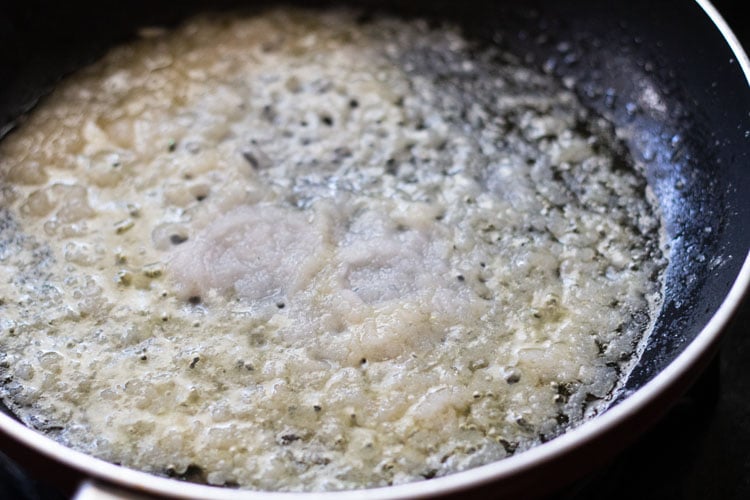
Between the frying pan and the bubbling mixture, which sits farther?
the bubbling mixture

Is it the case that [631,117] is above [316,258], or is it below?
above

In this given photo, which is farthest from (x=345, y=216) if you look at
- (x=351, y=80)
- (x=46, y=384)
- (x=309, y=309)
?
(x=46, y=384)

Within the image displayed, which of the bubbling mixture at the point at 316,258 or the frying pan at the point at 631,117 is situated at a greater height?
the frying pan at the point at 631,117

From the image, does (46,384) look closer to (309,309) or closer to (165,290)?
(165,290)

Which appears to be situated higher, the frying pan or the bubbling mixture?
the frying pan

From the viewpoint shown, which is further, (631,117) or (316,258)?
(631,117)
